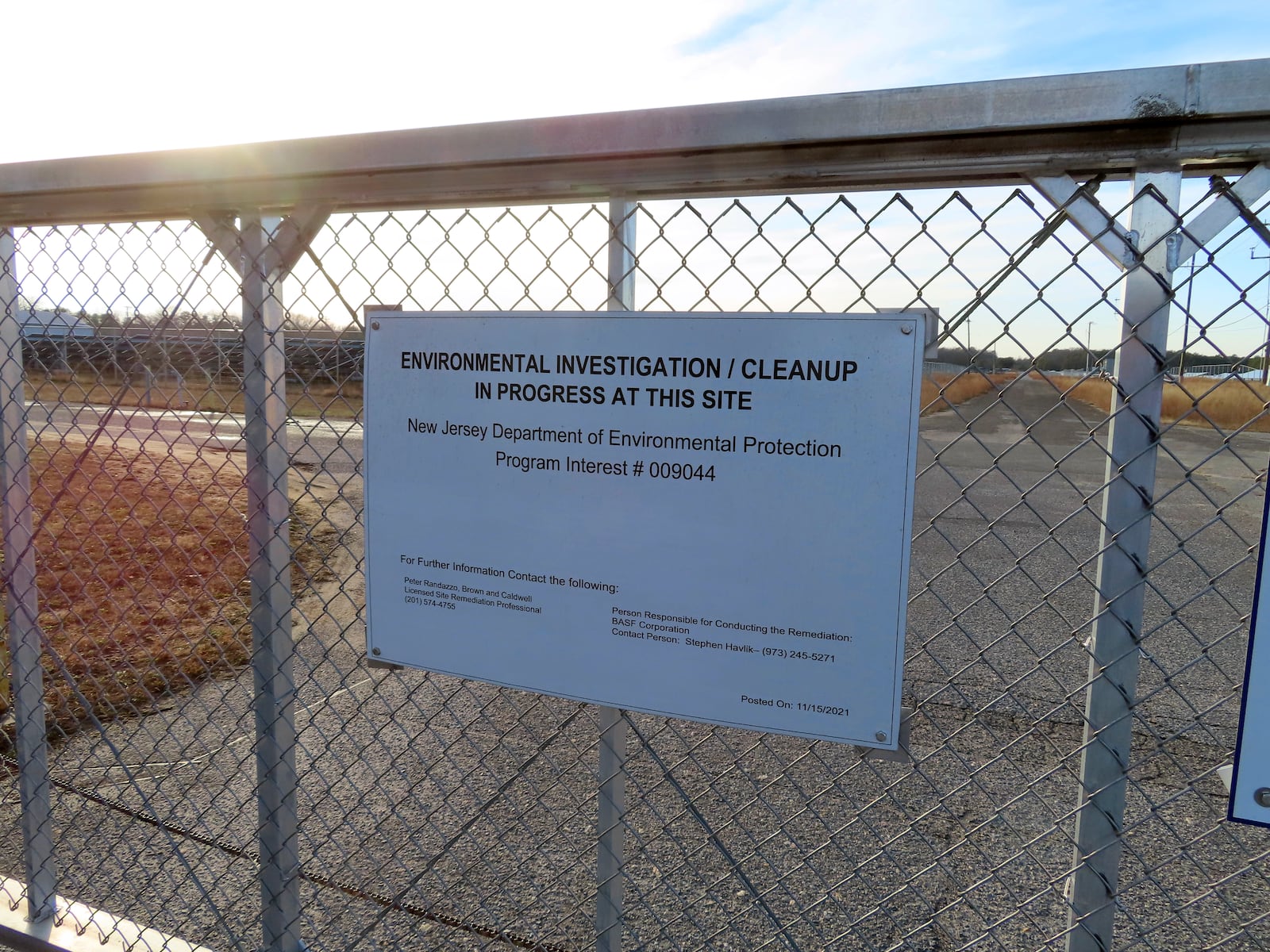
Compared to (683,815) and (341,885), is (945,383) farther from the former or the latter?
(341,885)

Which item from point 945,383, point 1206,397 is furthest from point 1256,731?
point 945,383

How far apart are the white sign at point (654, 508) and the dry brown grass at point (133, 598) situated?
3.81 ft

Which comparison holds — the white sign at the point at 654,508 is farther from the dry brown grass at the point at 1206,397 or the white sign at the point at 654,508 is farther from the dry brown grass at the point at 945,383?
the dry brown grass at the point at 1206,397

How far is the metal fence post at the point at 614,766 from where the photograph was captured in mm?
1615

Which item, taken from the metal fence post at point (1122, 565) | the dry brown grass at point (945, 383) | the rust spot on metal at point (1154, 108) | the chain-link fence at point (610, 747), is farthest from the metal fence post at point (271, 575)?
the rust spot on metal at point (1154, 108)

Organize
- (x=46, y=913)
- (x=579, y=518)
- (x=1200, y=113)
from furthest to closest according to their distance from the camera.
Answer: (x=46, y=913) → (x=579, y=518) → (x=1200, y=113)

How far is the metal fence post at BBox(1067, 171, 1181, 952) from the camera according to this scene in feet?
4.28

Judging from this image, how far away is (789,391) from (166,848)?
3290mm

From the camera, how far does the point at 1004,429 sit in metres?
30.3

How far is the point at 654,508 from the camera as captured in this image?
1583 mm

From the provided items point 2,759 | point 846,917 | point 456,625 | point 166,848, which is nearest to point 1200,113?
point 456,625

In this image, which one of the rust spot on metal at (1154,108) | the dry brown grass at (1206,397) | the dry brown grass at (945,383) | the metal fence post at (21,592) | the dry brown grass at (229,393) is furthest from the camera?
the metal fence post at (21,592)

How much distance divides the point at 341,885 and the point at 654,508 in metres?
2.46

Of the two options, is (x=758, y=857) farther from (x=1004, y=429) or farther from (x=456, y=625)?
(x=1004, y=429)
